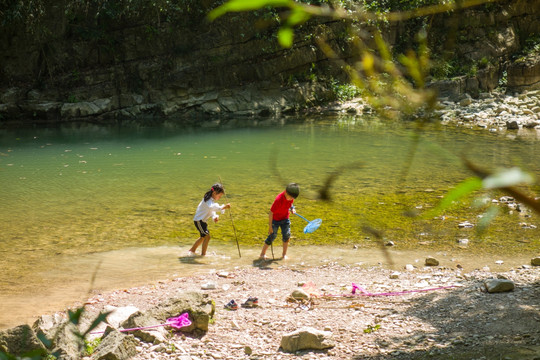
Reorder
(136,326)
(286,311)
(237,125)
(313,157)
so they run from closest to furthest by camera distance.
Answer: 1. (136,326)
2. (286,311)
3. (313,157)
4. (237,125)

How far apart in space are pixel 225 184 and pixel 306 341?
830 centimetres

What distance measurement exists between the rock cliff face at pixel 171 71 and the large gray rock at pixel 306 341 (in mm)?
19903

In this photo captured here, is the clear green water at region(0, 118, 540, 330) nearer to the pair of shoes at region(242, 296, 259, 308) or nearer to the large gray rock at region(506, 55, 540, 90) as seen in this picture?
the pair of shoes at region(242, 296, 259, 308)

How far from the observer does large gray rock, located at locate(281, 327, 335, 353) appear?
4.74 m

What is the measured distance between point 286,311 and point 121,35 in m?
22.5

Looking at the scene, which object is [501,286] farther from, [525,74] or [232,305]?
[525,74]

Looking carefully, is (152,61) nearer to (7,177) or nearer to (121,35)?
(121,35)

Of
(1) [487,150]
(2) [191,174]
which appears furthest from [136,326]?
(1) [487,150]

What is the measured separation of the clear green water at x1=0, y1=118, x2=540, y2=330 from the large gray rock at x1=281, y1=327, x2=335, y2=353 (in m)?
1.23

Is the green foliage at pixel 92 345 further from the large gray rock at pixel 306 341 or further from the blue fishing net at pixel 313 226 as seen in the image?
the blue fishing net at pixel 313 226

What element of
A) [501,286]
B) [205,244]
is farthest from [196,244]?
[501,286]

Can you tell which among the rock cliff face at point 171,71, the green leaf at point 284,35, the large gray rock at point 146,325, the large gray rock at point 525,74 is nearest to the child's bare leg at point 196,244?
the large gray rock at point 146,325

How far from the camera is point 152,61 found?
25562mm

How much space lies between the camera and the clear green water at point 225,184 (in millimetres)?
8875
